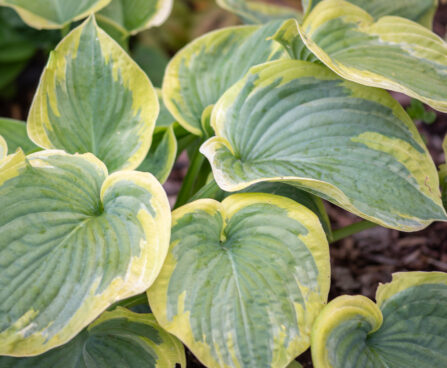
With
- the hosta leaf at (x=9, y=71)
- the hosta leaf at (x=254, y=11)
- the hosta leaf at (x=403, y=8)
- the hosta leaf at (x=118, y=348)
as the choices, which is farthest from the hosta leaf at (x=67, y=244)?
the hosta leaf at (x=9, y=71)

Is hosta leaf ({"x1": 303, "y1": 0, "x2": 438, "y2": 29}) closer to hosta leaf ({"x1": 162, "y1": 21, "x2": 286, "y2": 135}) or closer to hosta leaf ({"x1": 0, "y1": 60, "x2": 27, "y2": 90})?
hosta leaf ({"x1": 162, "y1": 21, "x2": 286, "y2": 135})

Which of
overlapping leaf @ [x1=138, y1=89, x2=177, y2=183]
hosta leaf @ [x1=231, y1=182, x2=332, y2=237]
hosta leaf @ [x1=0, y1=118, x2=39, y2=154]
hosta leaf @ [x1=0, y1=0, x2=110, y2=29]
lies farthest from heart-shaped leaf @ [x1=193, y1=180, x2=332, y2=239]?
hosta leaf @ [x1=0, y1=0, x2=110, y2=29]

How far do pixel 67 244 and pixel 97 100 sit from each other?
40cm

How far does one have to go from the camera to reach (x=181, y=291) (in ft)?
2.67

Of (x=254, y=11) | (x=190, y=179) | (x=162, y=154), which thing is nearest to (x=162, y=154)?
(x=162, y=154)

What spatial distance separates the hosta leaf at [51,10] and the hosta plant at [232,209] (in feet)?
0.96

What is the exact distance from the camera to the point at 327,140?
98cm

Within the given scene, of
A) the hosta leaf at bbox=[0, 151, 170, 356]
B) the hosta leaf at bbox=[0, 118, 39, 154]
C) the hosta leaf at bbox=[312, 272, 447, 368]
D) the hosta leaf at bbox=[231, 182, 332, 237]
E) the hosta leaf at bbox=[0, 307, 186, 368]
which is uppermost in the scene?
the hosta leaf at bbox=[0, 151, 170, 356]

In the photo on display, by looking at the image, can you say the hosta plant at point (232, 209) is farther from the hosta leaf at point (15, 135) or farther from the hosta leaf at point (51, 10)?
the hosta leaf at point (51, 10)

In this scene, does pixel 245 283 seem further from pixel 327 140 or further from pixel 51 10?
pixel 51 10

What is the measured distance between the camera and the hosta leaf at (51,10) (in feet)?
4.25

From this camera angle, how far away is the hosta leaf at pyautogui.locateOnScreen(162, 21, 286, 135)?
117 cm

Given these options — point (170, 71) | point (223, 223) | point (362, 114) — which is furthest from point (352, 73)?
point (170, 71)

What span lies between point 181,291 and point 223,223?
0.54 ft
